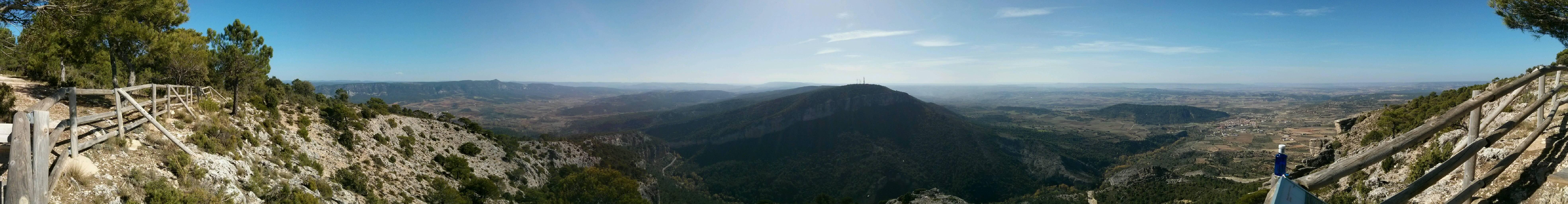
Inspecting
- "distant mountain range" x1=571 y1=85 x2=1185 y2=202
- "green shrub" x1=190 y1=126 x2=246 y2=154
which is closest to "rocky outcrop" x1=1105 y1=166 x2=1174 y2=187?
"distant mountain range" x1=571 y1=85 x2=1185 y2=202

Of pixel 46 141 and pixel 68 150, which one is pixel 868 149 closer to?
pixel 68 150

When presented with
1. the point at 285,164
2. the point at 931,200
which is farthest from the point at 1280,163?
the point at 931,200

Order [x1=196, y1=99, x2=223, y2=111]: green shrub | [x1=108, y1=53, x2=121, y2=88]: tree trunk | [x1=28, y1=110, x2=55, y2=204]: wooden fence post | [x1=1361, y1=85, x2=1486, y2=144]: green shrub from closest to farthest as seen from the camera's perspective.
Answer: [x1=28, y1=110, x2=55, y2=204]: wooden fence post < [x1=196, y1=99, x2=223, y2=111]: green shrub < [x1=108, y1=53, x2=121, y2=88]: tree trunk < [x1=1361, y1=85, x2=1486, y2=144]: green shrub

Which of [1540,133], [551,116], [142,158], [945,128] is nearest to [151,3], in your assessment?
[142,158]

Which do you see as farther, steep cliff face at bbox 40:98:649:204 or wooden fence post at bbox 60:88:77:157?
steep cliff face at bbox 40:98:649:204

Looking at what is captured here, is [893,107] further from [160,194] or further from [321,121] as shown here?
[160,194]

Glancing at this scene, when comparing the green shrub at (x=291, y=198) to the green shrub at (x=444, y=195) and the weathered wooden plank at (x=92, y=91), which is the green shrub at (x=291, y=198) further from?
the green shrub at (x=444, y=195)

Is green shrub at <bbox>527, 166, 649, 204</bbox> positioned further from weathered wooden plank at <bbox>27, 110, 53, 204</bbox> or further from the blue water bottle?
the blue water bottle

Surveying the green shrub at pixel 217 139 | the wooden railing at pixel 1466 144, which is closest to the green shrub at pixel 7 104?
the green shrub at pixel 217 139
